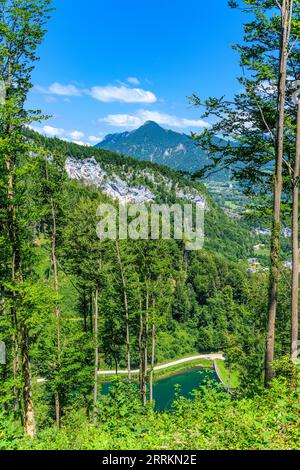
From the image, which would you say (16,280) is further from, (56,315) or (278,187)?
(278,187)

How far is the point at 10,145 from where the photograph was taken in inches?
420

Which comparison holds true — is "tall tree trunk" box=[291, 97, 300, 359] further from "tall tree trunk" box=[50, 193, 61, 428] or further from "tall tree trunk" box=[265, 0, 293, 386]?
"tall tree trunk" box=[50, 193, 61, 428]

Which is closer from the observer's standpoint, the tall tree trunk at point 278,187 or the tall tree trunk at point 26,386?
the tall tree trunk at point 278,187

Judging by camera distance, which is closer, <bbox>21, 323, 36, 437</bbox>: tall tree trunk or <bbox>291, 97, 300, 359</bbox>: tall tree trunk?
<bbox>291, 97, 300, 359</bbox>: tall tree trunk

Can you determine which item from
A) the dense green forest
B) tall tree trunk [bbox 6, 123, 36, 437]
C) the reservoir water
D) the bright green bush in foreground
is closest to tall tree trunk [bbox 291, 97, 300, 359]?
the dense green forest

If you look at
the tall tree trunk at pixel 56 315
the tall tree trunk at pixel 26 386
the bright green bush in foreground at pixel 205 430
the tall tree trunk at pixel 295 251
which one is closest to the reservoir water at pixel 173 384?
the tall tree trunk at pixel 56 315

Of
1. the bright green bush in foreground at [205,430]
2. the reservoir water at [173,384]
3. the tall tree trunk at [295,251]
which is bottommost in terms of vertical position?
the reservoir water at [173,384]

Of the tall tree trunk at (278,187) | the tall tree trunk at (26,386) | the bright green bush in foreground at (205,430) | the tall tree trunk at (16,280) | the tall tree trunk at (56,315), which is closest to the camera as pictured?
the bright green bush in foreground at (205,430)

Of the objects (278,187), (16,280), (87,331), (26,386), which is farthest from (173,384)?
(278,187)

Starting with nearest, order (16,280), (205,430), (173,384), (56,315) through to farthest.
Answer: (205,430) < (16,280) < (56,315) < (173,384)

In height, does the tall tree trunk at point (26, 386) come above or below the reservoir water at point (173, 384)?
above

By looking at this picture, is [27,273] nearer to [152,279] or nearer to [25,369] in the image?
[25,369]

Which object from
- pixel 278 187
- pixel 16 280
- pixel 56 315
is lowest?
pixel 56 315

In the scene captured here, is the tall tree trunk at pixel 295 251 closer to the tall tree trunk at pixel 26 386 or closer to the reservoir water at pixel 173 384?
the tall tree trunk at pixel 26 386
